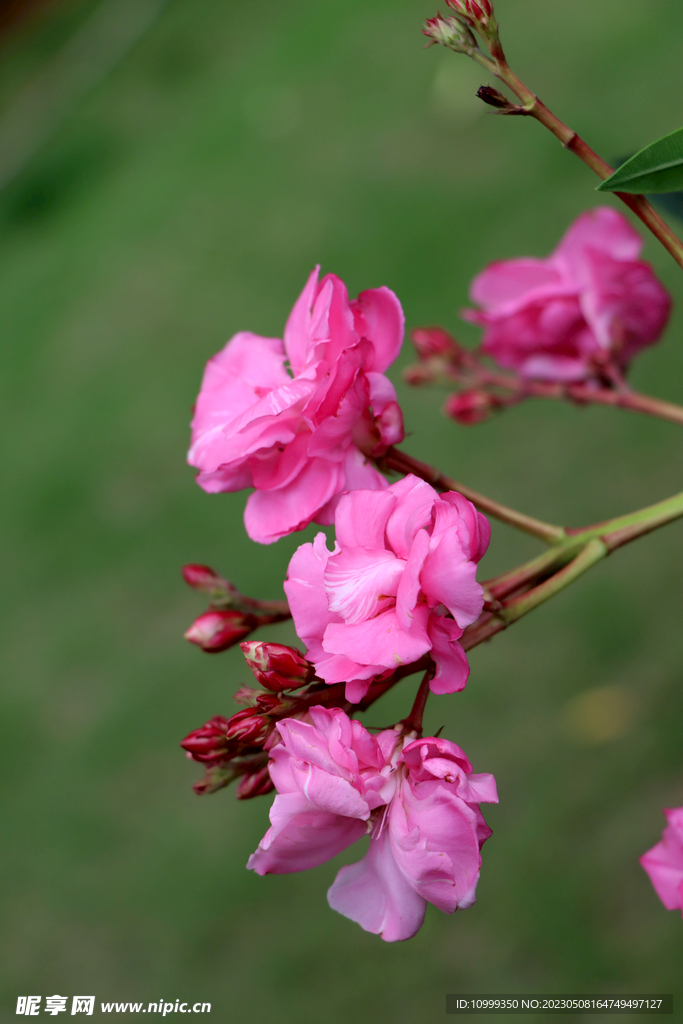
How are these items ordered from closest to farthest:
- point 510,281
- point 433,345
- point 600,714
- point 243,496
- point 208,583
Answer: point 208,583
point 510,281
point 433,345
point 600,714
point 243,496

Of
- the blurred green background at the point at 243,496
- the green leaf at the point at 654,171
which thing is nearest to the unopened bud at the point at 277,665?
the green leaf at the point at 654,171

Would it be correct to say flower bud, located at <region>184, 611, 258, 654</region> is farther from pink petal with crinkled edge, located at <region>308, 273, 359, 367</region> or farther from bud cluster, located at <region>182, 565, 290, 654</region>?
pink petal with crinkled edge, located at <region>308, 273, 359, 367</region>

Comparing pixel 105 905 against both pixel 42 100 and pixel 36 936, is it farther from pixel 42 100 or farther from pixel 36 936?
pixel 42 100

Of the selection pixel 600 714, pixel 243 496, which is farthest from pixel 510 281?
pixel 243 496

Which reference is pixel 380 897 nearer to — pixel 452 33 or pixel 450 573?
pixel 450 573

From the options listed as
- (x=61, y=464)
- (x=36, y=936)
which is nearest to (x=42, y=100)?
(x=61, y=464)
